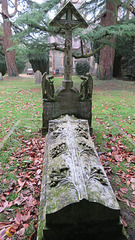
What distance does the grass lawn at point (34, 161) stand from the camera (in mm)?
2516

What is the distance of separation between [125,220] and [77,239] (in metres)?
0.87

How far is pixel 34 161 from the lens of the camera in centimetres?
383

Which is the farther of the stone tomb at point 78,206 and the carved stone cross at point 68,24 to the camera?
the carved stone cross at point 68,24

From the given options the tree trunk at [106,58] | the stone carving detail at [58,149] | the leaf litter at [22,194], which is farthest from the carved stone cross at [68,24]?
the tree trunk at [106,58]

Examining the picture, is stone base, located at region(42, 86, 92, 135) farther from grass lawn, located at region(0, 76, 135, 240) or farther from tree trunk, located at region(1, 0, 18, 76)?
tree trunk, located at region(1, 0, 18, 76)

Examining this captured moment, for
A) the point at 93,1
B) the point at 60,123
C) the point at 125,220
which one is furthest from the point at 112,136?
the point at 93,1

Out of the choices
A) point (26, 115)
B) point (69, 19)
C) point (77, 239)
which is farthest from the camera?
point (26, 115)

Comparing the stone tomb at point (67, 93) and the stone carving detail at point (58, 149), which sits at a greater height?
the stone tomb at point (67, 93)

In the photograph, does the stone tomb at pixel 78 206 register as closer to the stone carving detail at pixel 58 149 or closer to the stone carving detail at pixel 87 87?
the stone carving detail at pixel 58 149

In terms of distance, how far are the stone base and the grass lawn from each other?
28.8 inches

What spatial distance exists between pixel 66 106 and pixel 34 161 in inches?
67.0

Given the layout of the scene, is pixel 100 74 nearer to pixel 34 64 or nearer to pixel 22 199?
pixel 34 64

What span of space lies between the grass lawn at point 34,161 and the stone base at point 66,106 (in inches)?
28.8

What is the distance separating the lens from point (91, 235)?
6.31 ft
